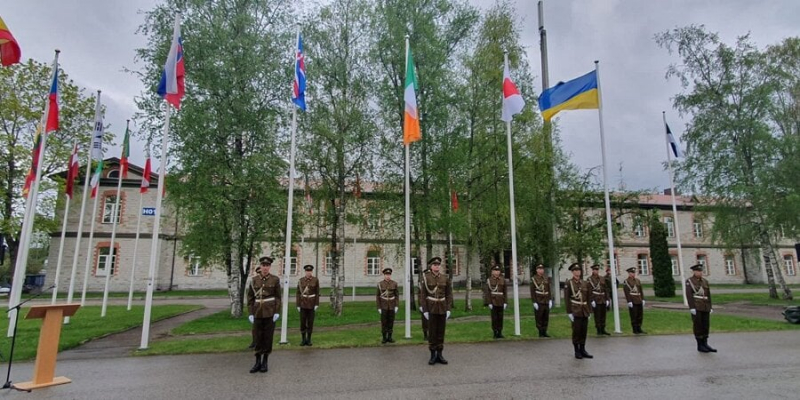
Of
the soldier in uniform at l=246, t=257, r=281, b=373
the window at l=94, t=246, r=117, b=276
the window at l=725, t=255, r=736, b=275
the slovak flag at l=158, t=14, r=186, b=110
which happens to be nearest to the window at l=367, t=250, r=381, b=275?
the window at l=94, t=246, r=117, b=276

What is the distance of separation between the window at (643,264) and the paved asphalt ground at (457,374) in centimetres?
3961

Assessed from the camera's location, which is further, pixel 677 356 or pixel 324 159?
pixel 324 159

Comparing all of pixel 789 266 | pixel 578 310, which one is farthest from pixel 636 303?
pixel 789 266

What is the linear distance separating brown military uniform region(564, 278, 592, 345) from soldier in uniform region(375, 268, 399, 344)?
4692 mm

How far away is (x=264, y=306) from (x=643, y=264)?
48569 mm

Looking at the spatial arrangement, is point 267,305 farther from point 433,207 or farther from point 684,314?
point 684,314

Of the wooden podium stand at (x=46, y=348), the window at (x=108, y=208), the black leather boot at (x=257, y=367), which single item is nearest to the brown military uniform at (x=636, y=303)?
the black leather boot at (x=257, y=367)

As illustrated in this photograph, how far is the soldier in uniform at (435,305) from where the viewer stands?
365 inches

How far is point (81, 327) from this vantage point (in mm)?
15336

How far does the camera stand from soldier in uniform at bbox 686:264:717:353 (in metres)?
10.7

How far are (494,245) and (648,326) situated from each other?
8.33m

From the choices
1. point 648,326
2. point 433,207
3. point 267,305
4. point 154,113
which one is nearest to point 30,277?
point 154,113

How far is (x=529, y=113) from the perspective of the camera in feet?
69.1

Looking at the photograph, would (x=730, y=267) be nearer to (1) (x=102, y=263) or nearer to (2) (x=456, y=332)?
(2) (x=456, y=332)
